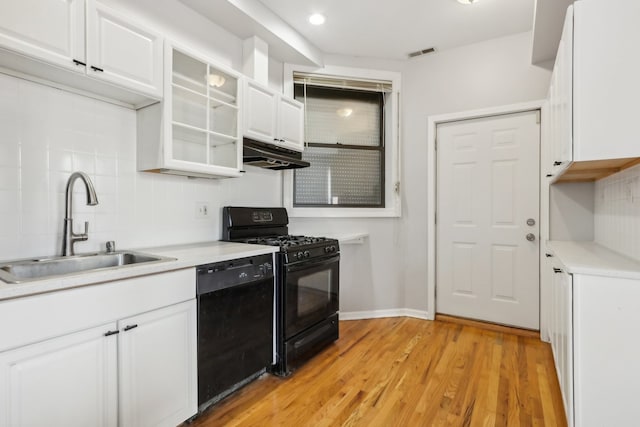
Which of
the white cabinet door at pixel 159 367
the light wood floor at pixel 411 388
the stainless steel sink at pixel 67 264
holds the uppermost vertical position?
the stainless steel sink at pixel 67 264

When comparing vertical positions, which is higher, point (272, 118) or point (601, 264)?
point (272, 118)

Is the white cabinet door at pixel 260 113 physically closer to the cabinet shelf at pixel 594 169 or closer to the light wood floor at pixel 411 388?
the light wood floor at pixel 411 388

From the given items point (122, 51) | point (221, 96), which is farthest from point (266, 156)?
point (122, 51)

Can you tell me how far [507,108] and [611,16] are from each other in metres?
1.64

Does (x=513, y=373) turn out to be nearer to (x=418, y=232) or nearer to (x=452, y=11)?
(x=418, y=232)

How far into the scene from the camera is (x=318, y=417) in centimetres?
183

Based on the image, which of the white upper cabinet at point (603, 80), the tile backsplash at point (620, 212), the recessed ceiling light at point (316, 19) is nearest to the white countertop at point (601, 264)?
the tile backsplash at point (620, 212)

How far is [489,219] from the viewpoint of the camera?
3.18 m

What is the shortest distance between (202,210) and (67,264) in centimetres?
95

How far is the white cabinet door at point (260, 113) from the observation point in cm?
249

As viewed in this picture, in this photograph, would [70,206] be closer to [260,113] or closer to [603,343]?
[260,113]

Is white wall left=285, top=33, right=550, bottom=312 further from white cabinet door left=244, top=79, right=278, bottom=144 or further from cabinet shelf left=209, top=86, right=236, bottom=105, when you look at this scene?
cabinet shelf left=209, top=86, right=236, bottom=105

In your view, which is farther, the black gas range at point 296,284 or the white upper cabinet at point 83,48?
the black gas range at point 296,284

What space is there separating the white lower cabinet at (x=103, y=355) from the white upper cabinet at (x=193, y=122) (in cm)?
78
